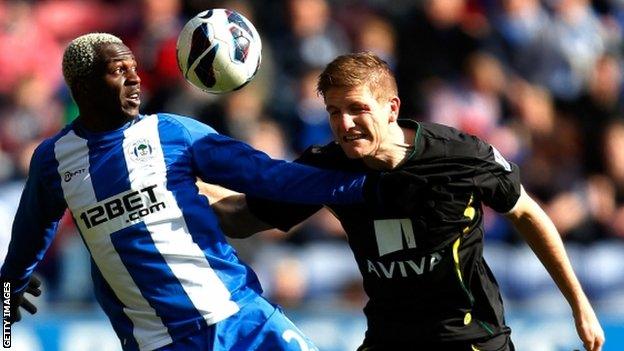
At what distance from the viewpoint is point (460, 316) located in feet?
19.2

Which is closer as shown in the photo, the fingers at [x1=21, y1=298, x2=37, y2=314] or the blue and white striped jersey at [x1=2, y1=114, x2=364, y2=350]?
the blue and white striped jersey at [x1=2, y1=114, x2=364, y2=350]

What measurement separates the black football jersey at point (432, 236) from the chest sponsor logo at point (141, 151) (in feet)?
2.17

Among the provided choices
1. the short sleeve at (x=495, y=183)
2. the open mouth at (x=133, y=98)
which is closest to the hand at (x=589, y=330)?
the short sleeve at (x=495, y=183)

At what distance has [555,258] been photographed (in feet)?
19.5

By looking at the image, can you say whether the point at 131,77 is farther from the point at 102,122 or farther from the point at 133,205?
the point at 133,205

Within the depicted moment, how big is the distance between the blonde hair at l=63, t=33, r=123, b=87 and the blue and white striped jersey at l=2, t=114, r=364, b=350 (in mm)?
269

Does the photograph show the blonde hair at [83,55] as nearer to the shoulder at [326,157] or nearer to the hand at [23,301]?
the shoulder at [326,157]

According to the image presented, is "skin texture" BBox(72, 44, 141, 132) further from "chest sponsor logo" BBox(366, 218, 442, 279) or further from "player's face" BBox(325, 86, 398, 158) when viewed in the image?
"chest sponsor logo" BBox(366, 218, 442, 279)

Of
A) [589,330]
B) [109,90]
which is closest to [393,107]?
[109,90]

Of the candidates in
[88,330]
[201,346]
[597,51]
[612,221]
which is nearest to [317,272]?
[88,330]

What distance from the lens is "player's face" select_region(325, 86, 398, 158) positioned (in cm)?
553

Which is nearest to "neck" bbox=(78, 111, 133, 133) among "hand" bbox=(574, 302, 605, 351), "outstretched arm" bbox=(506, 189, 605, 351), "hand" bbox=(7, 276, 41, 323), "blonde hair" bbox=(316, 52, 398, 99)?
"blonde hair" bbox=(316, 52, 398, 99)

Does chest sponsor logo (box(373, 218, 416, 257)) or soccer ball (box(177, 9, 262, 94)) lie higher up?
soccer ball (box(177, 9, 262, 94))

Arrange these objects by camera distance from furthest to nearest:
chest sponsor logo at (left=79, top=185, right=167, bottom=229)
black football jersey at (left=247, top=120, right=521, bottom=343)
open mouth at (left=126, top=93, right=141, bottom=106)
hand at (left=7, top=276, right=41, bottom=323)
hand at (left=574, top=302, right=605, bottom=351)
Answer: hand at (left=7, top=276, right=41, bottom=323)
hand at (left=574, top=302, right=605, bottom=351)
black football jersey at (left=247, top=120, right=521, bottom=343)
open mouth at (left=126, top=93, right=141, bottom=106)
chest sponsor logo at (left=79, top=185, right=167, bottom=229)
